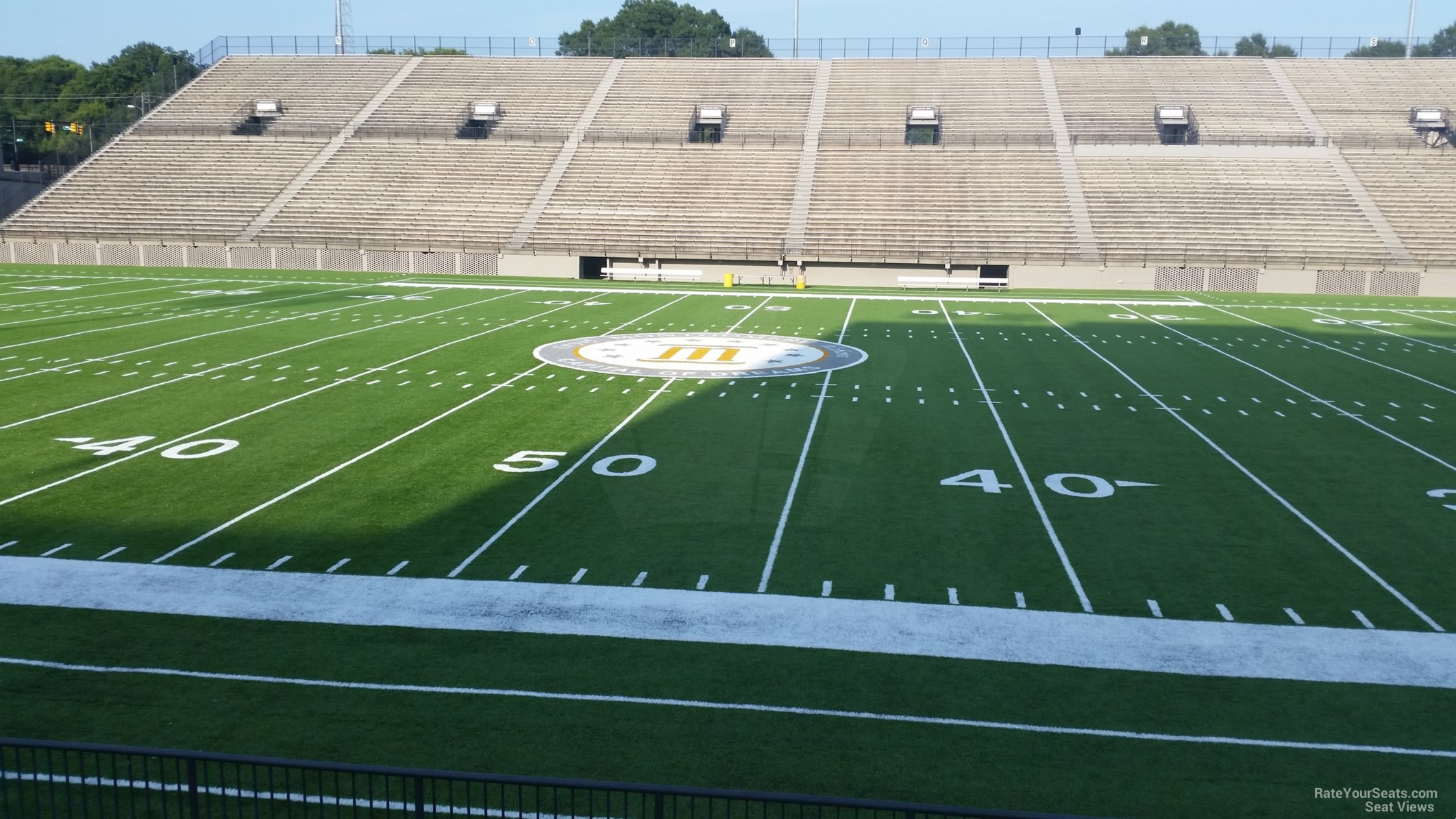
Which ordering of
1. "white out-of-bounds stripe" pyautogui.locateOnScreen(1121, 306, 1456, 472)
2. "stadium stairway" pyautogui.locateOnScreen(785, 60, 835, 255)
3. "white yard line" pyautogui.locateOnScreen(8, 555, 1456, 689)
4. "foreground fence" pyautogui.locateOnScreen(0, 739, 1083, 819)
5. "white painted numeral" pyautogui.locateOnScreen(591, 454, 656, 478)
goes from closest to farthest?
"foreground fence" pyautogui.locateOnScreen(0, 739, 1083, 819)
"white yard line" pyautogui.locateOnScreen(8, 555, 1456, 689)
"white painted numeral" pyautogui.locateOnScreen(591, 454, 656, 478)
"white out-of-bounds stripe" pyautogui.locateOnScreen(1121, 306, 1456, 472)
"stadium stairway" pyautogui.locateOnScreen(785, 60, 835, 255)

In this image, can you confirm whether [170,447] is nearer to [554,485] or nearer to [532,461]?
[532,461]

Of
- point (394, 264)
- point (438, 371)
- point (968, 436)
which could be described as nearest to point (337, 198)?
point (394, 264)

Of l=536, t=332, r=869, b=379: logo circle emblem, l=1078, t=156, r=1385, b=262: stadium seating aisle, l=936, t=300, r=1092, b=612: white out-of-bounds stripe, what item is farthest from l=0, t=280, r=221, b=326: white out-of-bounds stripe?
l=1078, t=156, r=1385, b=262: stadium seating aisle

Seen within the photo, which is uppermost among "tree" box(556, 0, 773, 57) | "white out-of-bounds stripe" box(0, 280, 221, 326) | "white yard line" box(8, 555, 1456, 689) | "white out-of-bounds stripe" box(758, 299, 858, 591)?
"tree" box(556, 0, 773, 57)

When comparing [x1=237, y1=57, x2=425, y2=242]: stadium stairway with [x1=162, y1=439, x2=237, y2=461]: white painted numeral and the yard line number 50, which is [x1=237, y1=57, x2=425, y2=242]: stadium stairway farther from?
the yard line number 50

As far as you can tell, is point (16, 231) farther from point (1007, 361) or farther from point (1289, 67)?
point (1289, 67)

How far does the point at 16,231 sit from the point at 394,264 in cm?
1659

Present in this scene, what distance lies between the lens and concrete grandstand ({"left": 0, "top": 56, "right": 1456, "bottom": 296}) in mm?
43094

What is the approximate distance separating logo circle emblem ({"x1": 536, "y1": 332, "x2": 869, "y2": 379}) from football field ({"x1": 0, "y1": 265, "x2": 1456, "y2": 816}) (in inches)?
10.3

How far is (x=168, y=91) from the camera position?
60156 mm

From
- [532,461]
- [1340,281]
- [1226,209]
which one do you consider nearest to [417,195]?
[1226,209]

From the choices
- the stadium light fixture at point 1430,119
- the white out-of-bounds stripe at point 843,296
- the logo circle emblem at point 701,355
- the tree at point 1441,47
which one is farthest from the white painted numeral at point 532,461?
the tree at point 1441,47

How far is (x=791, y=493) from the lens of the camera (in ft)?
40.5

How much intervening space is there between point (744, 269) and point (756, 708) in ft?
122
